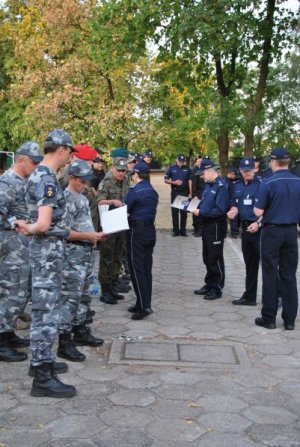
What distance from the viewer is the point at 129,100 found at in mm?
16891

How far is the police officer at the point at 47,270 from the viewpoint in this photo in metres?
4.13

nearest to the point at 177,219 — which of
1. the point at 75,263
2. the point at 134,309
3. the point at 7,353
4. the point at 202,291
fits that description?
the point at 202,291

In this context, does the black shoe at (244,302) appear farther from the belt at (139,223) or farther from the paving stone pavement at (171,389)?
the belt at (139,223)

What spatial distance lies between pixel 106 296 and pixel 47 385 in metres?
3.02

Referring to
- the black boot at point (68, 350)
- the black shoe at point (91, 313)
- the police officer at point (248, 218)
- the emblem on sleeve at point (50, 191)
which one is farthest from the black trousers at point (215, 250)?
the emblem on sleeve at point (50, 191)

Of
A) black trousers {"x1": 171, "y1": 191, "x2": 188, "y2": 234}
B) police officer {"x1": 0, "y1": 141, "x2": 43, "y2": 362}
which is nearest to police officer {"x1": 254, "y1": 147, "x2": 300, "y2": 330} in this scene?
police officer {"x1": 0, "y1": 141, "x2": 43, "y2": 362}

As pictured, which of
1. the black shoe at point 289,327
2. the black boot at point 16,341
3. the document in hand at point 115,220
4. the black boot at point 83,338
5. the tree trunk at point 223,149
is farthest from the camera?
the tree trunk at point 223,149

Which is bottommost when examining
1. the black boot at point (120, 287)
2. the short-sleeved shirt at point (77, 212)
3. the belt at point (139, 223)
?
the black boot at point (120, 287)

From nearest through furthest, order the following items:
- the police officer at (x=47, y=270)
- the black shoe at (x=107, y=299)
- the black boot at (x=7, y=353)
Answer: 1. the police officer at (x=47, y=270)
2. the black boot at (x=7, y=353)
3. the black shoe at (x=107, y=299)

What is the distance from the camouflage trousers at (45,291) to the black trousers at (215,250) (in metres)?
3.52

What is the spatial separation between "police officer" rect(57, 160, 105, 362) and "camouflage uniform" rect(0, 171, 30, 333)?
1.65ft

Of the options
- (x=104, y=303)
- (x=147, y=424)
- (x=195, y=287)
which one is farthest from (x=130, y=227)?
(x=147, y=424)

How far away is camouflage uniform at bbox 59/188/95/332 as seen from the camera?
4.97m

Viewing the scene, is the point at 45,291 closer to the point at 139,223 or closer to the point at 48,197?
the point at 48,197
